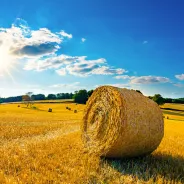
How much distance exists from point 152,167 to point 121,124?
137cm

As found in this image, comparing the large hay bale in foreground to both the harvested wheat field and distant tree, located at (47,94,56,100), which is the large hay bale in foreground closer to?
the harvested wheat field

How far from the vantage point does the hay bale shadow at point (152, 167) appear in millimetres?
6711

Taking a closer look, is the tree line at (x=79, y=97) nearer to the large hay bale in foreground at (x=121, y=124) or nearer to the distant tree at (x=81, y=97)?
the distant tree at (x=81, y=97)

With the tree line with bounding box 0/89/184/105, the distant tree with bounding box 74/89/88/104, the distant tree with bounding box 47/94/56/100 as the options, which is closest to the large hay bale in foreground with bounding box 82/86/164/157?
the tree line with bounding box 0/89/184/105

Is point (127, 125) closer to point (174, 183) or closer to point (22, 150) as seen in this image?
point (174, 183)

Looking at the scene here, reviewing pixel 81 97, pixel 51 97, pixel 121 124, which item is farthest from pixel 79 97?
pixel 121 124

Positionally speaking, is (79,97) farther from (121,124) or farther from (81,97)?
(121,124)

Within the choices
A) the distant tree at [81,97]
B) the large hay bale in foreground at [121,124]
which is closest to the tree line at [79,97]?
the distant tree at [81,97]

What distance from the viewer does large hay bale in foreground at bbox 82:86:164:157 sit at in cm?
800

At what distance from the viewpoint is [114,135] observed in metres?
8.03

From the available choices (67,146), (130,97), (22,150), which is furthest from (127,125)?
(22,150)

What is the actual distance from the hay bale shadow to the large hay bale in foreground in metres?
0.24

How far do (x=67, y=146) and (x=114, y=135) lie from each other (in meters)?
2.63

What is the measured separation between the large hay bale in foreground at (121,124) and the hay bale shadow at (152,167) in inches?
9.3
